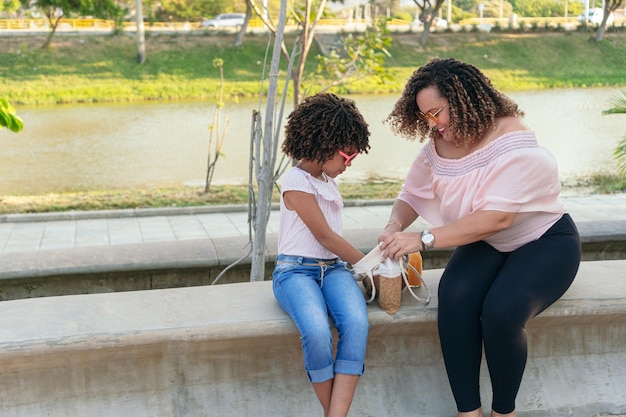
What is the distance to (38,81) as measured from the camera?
2856cm

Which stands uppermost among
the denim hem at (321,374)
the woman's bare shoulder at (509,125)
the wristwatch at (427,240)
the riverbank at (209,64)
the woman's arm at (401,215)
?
the woman's bare shoulder at (509,125)

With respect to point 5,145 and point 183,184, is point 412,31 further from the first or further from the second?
point 183,184

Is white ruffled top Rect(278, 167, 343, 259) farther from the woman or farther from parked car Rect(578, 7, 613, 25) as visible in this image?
parked car Rect(578, 7, 613, 25)

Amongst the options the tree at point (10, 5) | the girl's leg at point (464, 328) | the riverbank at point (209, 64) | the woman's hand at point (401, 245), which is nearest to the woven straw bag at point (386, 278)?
the woman's hand at point (401, 245)

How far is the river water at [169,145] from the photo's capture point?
1298 cm

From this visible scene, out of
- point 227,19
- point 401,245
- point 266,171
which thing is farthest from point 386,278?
point 227,19

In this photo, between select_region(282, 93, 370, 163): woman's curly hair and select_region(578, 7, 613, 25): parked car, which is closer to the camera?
select_region(282, 93, 370, 163): woman's curly hair

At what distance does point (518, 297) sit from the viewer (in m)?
2.94

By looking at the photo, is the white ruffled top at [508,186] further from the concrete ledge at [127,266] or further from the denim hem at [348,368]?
the concrete ledge at [127,266]

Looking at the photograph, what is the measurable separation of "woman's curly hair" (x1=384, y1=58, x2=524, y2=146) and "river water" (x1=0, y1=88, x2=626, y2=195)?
899cm

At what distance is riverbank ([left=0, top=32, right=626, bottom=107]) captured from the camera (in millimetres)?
27859

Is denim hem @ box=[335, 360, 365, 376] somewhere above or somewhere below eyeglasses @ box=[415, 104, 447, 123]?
below

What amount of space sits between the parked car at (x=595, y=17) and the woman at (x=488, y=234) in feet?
127

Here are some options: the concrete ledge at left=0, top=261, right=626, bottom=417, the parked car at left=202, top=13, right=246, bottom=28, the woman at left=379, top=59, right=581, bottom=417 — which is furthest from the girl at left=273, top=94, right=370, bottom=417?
the parked car at left=202, top=13, right=246, bottom=28
